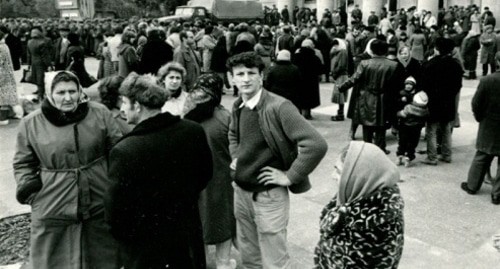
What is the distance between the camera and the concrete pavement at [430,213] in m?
5.49

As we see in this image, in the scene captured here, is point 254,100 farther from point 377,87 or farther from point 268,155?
point 377,87

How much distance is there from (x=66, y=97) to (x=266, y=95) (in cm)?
137

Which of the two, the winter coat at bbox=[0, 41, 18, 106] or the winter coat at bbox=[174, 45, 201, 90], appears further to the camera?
the winter coat at bbox=[174, 45, 201, 90]

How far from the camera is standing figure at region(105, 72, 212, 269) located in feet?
10.7

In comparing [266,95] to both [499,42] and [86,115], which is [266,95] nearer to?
[86,115]

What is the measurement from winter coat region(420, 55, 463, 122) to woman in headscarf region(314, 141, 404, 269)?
570cm

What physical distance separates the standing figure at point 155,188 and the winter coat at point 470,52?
1512 cm

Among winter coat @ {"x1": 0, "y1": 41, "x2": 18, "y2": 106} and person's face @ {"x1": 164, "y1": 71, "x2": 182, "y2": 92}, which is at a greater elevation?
person's face @ {"x1": 164, "y1": 71, "x2": 182, "y2": 92}

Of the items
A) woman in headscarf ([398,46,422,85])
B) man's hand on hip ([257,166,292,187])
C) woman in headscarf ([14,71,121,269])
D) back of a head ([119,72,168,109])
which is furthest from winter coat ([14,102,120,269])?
woman in headscarf ([398,46,422,85])

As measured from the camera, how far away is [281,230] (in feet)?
13.8

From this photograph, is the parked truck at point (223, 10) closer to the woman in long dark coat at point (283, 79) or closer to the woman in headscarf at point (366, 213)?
the woman in long dark coat at point (283, 79)

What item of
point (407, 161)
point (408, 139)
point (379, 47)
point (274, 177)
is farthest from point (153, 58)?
point (274, 177)

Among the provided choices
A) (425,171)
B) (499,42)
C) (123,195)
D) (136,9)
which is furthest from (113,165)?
(136,9)

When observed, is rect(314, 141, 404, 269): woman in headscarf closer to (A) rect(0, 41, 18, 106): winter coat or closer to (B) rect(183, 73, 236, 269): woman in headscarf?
(B) rect(183, 73, 236, 269): woman in headscarf
